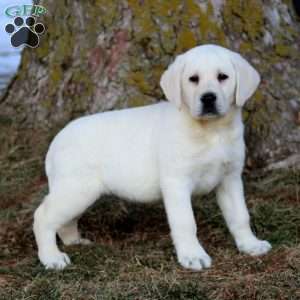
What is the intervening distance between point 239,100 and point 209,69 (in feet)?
0.94

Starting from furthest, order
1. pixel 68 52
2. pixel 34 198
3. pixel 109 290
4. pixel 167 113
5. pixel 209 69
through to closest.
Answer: pixel 68 52 < pixel 34 198 < pixel 167 113 < pixel 209 69 < pixel 109 290

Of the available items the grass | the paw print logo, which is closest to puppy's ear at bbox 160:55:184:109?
the grass

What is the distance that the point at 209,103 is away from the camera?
16.0ft

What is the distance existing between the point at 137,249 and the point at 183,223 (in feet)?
2.25

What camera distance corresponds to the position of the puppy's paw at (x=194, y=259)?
195 inches

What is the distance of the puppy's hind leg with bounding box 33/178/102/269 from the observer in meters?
5.32

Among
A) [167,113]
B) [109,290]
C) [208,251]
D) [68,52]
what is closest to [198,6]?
[68,52]

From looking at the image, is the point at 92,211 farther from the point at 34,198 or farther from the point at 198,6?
the point at 198,6

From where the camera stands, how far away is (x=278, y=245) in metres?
5.41

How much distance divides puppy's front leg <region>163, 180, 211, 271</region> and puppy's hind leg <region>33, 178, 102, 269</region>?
630 mm

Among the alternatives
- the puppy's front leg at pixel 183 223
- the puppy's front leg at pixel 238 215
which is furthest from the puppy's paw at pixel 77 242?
the puppy's front leg at pixel 238 215

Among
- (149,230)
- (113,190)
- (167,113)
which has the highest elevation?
(167,113)

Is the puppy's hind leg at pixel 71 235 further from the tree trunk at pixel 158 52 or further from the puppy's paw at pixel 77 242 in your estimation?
the tree trunk at pixel 158 52

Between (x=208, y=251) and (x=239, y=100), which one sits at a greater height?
(x=239, y=100)
